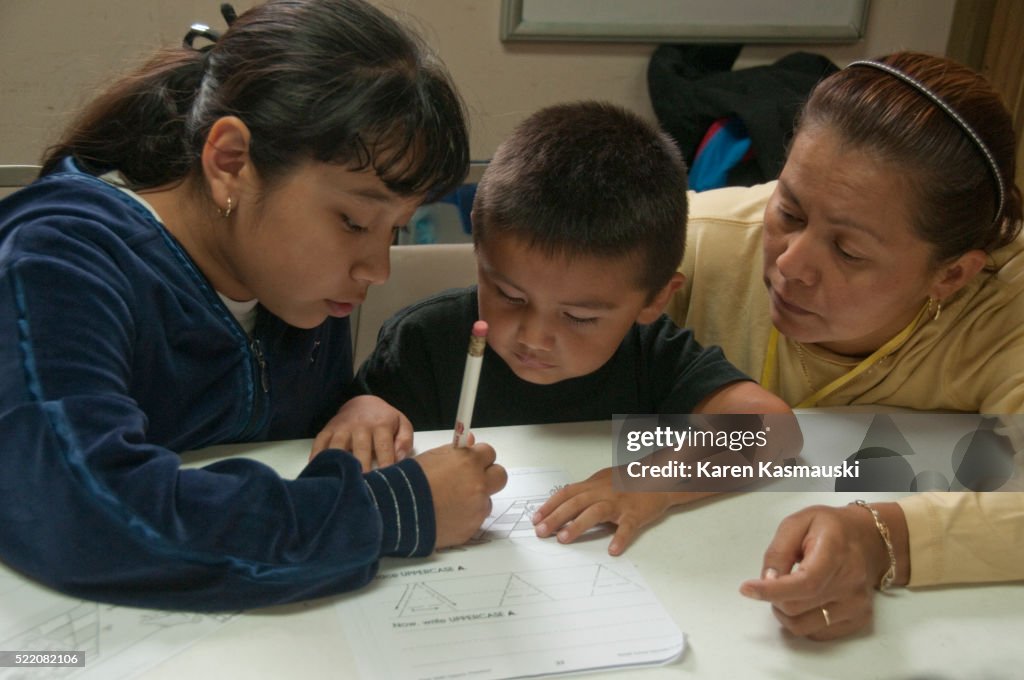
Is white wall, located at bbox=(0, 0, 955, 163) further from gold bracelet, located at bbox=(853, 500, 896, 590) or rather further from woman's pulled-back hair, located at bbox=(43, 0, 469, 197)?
gold bracelet, located at bbox=(853, 500, 896, 590)

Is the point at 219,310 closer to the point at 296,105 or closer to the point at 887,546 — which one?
the point at 296,105

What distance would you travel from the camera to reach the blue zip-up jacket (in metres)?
0.69

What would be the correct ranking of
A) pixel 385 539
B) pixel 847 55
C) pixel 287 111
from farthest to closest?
pixel 847 55
pixel 287 111
pixel 385 539

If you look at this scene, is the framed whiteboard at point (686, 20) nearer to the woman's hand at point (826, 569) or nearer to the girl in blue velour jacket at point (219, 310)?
the girl in blue velour jacket at point (219, 310)

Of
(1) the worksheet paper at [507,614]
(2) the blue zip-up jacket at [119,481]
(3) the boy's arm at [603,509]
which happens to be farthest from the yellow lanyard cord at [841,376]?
(2) the blue zip-up jacket at [119,481]

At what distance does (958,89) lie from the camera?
1120mm

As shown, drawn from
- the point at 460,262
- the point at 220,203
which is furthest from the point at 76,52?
the point at 220,203

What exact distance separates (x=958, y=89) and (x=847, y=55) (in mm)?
1829

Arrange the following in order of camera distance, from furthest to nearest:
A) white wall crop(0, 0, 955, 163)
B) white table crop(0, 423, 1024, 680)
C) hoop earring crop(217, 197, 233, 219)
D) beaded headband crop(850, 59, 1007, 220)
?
white wall crop(0, 0, 955, 163)
beaded headband crop(850, 59, 1007, 220)
hoop earring crop(217, 197, 233, 219)
white table crop(0, 423, 1024, 680)

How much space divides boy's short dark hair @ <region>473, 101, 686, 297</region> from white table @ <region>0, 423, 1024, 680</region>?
0.27 metres

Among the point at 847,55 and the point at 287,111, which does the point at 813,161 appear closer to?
the point at 287,111

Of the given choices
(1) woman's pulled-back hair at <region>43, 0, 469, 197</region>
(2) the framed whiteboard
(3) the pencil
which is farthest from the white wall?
(3) the pencil

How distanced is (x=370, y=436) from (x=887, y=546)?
0.52 metres

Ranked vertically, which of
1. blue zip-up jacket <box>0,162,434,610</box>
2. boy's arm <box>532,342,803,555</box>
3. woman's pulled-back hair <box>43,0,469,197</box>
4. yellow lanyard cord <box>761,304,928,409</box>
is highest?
woman's pulled-back hair <box>43,0,469,197</box>
